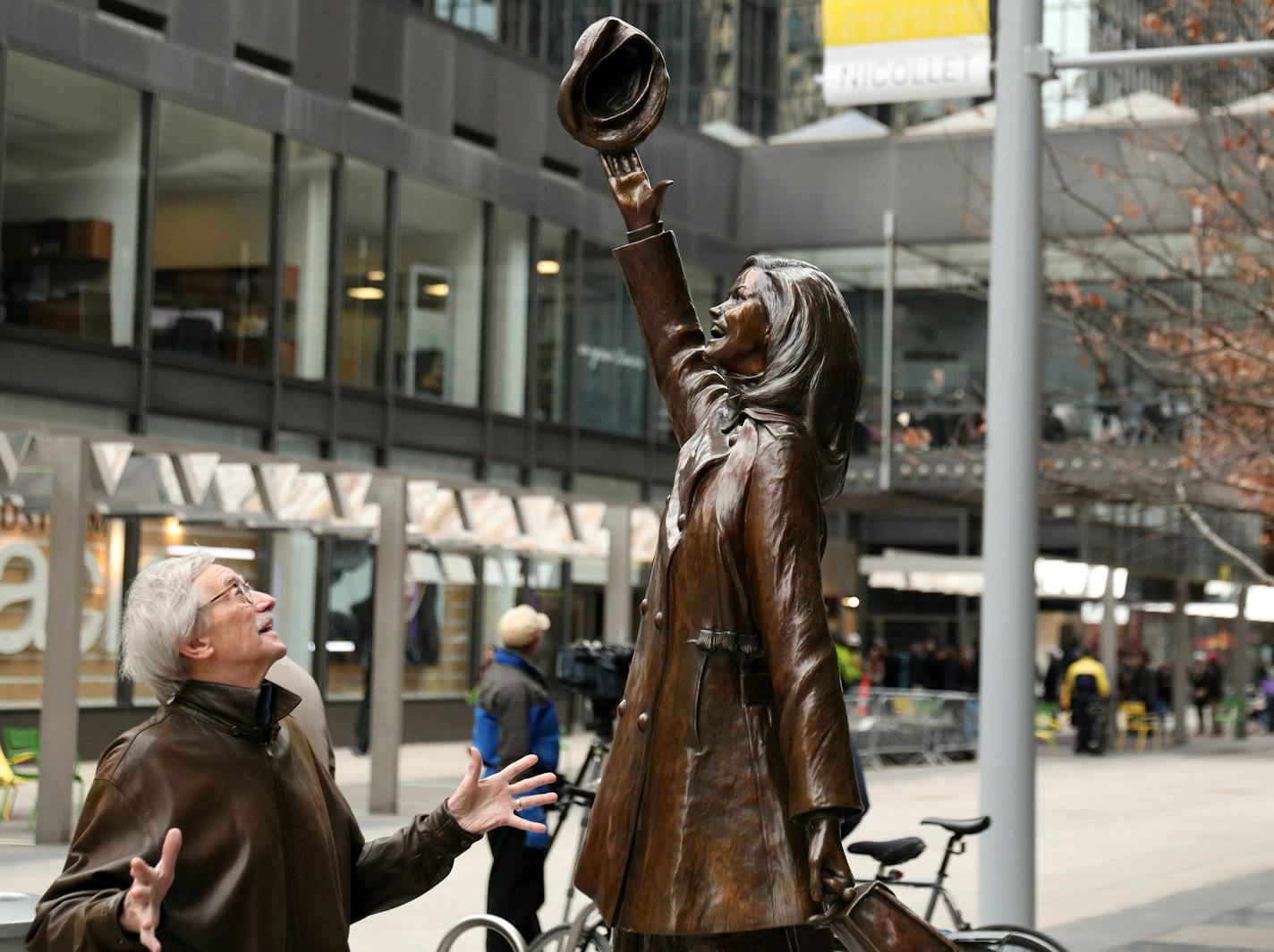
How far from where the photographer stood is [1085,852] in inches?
645

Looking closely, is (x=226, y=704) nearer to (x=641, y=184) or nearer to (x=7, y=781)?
(x=641, y=184)

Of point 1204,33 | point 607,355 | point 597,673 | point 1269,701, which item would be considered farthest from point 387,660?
point 1269,701

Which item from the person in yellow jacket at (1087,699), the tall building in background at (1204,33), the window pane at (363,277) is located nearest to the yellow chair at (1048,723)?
the person in yellow jacket at (1087,699)

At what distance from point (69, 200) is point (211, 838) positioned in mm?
21654

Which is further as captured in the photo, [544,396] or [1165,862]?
[544,396]

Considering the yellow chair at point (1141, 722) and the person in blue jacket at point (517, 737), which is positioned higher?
the person in blue jacket at point (517, 737)

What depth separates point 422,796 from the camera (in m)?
19.4

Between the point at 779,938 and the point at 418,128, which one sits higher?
the point at 418,128

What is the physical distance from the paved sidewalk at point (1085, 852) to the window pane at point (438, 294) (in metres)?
6.03

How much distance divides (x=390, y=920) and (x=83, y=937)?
341 inches

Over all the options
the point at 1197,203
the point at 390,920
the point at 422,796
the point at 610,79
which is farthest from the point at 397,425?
the point at 610,79

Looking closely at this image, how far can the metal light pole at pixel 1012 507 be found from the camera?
8844 millimetres

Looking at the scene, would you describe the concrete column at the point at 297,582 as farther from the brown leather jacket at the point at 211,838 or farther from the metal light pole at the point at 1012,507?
the brown leather jacket at the point at 211,838

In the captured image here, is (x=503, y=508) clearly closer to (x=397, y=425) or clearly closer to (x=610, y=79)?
(x=397, y=425)
